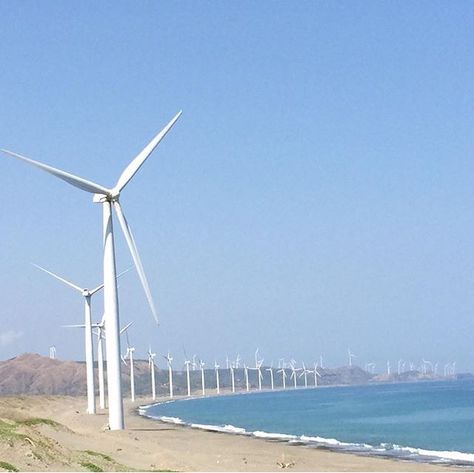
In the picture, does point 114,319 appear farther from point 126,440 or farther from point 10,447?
point 10,447

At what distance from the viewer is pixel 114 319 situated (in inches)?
1937

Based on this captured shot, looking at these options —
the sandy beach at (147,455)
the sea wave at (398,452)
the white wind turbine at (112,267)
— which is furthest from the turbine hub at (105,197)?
the sea wave at (398,452)

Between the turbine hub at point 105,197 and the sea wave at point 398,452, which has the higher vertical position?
the turbine hub at point 105,197

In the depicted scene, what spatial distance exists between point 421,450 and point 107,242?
72.2 feet

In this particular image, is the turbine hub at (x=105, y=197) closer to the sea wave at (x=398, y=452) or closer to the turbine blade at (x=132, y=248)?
the turbine blade at (x=132, y=248)

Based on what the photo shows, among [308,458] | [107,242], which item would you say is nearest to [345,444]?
[308,458]

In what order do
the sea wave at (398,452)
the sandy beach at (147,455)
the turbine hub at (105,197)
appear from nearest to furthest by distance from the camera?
the sandy beach at (147,455)
the sea wave at (398,452)
the turbine hub at (105,197)

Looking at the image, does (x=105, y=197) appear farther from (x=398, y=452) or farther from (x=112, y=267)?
(x=398, y=452)

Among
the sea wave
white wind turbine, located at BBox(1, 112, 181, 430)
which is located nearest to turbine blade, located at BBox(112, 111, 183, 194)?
white wind turbine, located at BBox(1, 112, 181, 430)

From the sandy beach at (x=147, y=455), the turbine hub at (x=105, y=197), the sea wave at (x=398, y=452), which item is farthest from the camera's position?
the turbine hub at (x=105, y=197)

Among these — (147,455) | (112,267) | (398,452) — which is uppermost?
(112,267)

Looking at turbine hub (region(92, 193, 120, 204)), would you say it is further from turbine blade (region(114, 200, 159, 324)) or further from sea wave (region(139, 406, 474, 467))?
sea wave (region(139, 406, 474, 467))

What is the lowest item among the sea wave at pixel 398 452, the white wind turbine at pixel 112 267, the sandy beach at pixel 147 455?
the sea wave at pixel 398 452

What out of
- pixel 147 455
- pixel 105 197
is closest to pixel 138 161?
pixel 105 197
